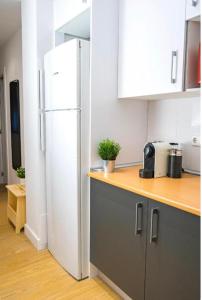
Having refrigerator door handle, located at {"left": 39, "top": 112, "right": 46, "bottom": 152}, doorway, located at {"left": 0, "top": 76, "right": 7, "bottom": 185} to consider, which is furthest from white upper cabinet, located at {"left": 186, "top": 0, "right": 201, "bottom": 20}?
doorway, located at {"left": 0, "top": 76, "right": 7, "bottom": 185}

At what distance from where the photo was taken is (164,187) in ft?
4.90

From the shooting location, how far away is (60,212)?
2.11 m

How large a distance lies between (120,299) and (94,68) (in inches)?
66.0

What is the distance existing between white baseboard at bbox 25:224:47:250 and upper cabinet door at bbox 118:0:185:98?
1.59m

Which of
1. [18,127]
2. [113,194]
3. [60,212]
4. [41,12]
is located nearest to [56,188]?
[60,212]

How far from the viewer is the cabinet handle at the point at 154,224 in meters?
1.36

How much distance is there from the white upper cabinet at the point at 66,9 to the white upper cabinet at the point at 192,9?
73cm

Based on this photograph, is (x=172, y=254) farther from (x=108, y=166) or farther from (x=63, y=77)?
(x=63, y=77)

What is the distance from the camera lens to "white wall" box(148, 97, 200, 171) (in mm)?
1811

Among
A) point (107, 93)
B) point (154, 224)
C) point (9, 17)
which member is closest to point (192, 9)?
point (107, 93)

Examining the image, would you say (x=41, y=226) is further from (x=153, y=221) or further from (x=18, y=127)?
(x=18, y=127)

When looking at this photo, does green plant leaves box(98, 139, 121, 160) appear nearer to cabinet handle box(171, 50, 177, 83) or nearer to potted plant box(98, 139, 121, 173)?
potted plant box(98, 139, 121, 173)

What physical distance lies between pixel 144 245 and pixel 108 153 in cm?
68

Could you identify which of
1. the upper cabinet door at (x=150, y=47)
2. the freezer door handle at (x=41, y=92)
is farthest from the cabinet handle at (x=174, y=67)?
the freezer door handle at (x=41, y=92)
